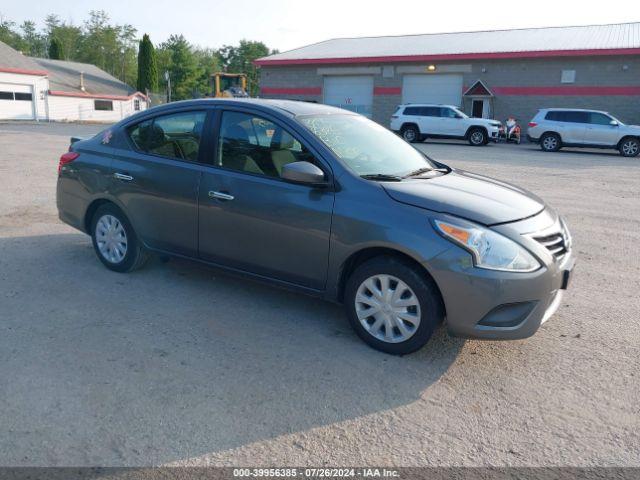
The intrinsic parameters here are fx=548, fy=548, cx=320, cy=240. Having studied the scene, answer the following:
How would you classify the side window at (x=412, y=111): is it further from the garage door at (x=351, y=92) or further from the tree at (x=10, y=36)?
the tree at (x=10, y=36)

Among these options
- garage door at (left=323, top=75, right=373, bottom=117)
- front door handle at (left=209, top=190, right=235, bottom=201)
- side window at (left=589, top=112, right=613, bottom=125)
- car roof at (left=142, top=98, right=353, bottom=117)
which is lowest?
front door handle at (left=209, top=190, right=235, bottom=201)

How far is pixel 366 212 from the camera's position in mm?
3787

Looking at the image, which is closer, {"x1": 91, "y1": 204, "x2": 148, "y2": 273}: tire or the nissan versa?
the nissan versa

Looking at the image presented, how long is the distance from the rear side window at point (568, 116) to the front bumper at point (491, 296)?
68.6 ft

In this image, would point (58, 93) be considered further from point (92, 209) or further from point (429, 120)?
point (92, 209)

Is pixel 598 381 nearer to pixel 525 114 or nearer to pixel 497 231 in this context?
pixel 497 231

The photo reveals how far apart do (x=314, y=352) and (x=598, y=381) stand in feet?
6.10

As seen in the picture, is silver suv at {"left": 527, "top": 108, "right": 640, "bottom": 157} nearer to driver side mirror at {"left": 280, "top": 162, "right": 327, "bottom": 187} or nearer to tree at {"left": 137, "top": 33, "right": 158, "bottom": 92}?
driver side mirror at {"left": 280, "top": 162, "right": 327, "bottom": 187}

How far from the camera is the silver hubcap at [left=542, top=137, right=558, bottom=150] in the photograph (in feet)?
74.1

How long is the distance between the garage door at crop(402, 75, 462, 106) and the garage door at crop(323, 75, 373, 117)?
7.98ft

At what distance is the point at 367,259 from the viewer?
3912 mm

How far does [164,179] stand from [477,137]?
22381 mm

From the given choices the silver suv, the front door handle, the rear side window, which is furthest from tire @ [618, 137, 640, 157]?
the front door handle

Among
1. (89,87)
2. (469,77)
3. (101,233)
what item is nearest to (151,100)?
(89,87)
